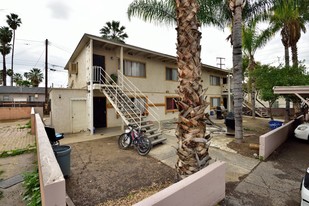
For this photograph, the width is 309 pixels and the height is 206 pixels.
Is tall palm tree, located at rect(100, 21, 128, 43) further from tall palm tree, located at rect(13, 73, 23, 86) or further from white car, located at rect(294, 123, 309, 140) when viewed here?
tall palm tree, located at rect(13, 73, 23, 86)

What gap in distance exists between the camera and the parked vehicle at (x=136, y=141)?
650 centimetres

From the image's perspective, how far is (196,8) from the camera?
3547mm

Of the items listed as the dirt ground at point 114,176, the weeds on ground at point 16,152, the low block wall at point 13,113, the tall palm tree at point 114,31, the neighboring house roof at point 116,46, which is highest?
the tall palm tree at point 114,31

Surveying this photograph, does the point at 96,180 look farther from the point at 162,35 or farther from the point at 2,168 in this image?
the point at 162,35

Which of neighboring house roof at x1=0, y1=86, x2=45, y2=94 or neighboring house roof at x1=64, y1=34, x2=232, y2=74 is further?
neighboring house roof at x1=0, y1=86, x2=45, y2=94

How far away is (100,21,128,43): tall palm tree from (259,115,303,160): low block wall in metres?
20.3

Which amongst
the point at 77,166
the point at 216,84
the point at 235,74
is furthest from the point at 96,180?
the point at 216,84

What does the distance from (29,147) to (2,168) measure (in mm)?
2207

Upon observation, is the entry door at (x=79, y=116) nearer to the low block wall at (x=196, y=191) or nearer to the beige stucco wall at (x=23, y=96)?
the low block wall at (x=196, y=191)

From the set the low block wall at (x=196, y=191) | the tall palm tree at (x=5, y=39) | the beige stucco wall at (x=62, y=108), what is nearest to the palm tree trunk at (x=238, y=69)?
the low block wall at (x=196, y=191)

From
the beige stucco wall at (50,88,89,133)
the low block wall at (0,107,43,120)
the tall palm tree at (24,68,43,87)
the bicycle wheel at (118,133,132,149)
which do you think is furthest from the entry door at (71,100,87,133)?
the tall palm tree at (24,68,43,87)

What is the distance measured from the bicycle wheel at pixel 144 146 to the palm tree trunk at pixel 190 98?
2942 mm

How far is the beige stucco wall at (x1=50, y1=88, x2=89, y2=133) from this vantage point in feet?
31.1

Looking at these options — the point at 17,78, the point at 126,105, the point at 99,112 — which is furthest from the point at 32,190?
the point at 17,78
